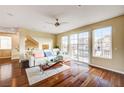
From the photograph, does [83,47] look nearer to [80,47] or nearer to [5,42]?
[80,47]

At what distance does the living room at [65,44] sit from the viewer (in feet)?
10.0

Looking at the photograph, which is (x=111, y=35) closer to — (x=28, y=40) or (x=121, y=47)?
(x=121, y=47)

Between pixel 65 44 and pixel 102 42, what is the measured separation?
3.06 metres

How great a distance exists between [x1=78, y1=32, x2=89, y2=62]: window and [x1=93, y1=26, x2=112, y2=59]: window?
21.0 inches

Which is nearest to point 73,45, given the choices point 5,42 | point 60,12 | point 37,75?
point 60,12

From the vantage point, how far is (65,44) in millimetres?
6875

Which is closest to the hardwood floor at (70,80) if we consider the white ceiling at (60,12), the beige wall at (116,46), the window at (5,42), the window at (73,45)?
the beige wall at (116,46)

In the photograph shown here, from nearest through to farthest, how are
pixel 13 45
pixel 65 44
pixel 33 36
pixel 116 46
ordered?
pixel 116 46 → pixel 33 36 → pixel 65 44 → pixel 13 45

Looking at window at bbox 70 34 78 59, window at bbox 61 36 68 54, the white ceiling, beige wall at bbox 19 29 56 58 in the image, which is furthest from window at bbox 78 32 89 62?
beige wall at bbox 19 29 56 58

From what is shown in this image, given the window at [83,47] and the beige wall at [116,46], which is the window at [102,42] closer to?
the beige wall at [116,46]

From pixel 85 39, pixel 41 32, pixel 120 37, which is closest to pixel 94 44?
pixel 85 39

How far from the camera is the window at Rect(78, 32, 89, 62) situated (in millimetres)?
5175

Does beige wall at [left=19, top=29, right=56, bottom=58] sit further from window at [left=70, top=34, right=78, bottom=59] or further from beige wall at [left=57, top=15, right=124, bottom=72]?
beige wall at [left=57, top=15, right=124, bottom=72]

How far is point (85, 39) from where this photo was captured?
532cm
